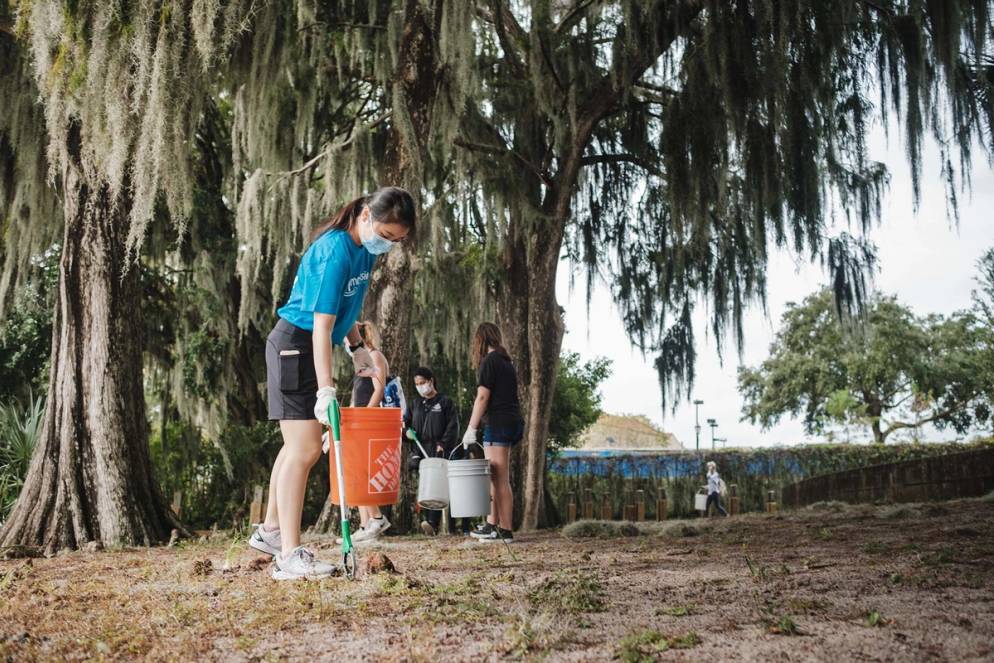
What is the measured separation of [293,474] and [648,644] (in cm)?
177

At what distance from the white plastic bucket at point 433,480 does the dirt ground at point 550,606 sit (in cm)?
85

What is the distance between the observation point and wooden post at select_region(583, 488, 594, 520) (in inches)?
567

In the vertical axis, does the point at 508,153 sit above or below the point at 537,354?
above

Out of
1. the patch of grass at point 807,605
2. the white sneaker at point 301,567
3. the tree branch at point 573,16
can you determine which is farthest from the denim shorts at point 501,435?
the tree branch at point 573,16

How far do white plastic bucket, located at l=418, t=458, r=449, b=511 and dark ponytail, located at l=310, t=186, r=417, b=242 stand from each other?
2179 millimetres

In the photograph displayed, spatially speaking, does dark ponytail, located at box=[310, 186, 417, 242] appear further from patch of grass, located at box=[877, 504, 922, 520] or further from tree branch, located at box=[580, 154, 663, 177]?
tree branch, located at box=[580, 154, 663, 177]

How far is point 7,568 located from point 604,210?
7191 mm

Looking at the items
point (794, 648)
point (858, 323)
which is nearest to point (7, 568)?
point (794, 648)

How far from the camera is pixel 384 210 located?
11.3 feet

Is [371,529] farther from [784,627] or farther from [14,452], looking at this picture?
[14,452]

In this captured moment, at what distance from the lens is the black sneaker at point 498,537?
5.45 meters

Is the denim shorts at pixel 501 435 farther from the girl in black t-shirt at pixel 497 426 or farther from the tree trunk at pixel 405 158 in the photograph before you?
the tree trunk at pixel 405 158

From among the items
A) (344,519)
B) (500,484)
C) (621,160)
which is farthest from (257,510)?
(344,519)

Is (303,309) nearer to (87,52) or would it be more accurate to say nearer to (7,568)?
(7,568)
